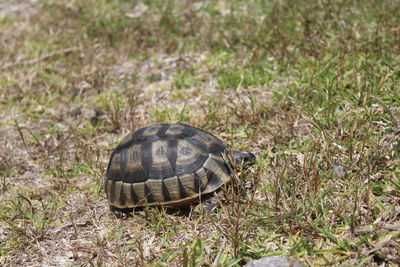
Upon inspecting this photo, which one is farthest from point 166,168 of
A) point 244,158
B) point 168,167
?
point 244,158

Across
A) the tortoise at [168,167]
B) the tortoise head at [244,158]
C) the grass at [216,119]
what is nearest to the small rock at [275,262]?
the grass at [216,119]

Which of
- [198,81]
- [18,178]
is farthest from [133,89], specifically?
[18,178]

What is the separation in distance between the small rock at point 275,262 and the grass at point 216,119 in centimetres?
12

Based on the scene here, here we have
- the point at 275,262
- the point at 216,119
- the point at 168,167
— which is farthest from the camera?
the point at 216,119

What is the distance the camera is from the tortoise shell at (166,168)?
145 inches

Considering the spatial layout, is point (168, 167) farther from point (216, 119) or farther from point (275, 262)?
point (216, 119)

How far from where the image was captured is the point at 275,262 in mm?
2926

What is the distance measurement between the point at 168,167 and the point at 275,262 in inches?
49.5

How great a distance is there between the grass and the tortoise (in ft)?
0.55

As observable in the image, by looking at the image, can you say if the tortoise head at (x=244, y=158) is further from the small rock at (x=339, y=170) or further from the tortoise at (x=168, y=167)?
the small rock at (x=339, y=170)

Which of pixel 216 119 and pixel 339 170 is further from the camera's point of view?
pixel 216 119

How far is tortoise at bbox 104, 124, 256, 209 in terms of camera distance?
12.1 feet

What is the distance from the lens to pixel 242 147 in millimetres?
4520

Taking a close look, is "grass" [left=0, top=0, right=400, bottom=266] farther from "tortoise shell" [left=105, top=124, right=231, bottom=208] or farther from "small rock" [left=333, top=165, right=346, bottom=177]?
"tortoise shell" [left=105, top=124, right=231, bottom=208]
